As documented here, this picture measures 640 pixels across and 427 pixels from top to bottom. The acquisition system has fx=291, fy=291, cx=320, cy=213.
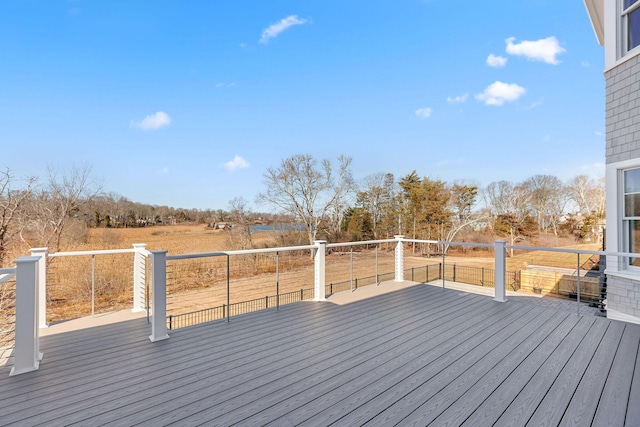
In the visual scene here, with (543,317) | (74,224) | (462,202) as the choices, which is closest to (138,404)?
(543,317)

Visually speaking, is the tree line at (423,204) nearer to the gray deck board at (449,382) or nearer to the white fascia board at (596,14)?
the white fascia board at (596,14)

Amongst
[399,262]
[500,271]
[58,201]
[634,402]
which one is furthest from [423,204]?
[58,201]

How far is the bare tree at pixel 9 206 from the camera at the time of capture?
8.23 m

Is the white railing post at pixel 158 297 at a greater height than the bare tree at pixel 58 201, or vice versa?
the bare tree at pixel 58 201

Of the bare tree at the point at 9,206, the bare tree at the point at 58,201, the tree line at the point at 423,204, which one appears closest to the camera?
the bare tree at the point at 9,206

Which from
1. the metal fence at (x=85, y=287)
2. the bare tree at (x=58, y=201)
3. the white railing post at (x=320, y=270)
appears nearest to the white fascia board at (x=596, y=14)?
the white railing post at (x=320, y=270)

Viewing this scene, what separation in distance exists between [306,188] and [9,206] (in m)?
13.8

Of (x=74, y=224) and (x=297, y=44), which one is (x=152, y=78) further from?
(x=74, y=224)

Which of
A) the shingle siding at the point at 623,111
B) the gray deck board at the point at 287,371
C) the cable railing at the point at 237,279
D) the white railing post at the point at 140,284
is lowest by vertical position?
the cable railing at the point at 237,279

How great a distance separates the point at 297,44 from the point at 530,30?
25.6ft

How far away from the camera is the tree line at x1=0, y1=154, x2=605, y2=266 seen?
61.7 feet

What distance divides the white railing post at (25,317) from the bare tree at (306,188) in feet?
55.4

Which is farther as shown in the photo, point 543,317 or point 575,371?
point 543,317

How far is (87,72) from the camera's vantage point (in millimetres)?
8727
